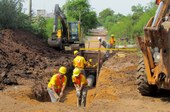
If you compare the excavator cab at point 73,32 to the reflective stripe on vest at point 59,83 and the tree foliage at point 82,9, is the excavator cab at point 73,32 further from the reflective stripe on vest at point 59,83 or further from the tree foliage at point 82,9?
the tree foliage at point 82,9

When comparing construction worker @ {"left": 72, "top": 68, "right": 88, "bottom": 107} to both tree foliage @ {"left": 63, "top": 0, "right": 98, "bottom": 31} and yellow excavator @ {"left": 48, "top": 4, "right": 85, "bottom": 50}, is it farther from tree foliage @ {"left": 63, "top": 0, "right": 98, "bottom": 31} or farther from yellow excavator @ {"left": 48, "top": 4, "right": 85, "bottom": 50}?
tree foliage @ {"left": 63, "top": 0, "right": 98, "bottom": 31}

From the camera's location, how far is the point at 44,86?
14.4 metres

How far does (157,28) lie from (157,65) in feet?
5.00

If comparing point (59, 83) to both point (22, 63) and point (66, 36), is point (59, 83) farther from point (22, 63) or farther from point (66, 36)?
point (66, 36)

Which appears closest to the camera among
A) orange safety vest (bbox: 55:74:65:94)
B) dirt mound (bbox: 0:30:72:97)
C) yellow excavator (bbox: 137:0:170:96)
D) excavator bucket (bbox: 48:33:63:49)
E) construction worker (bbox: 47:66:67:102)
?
yellow excavator (bbox: 137:0:170:96)

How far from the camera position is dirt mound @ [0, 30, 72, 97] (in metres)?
14.1

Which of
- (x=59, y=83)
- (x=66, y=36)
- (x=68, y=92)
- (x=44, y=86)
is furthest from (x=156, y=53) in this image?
(x=66, y=36)

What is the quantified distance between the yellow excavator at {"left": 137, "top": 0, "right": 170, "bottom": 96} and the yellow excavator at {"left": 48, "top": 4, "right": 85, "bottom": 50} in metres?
13.0

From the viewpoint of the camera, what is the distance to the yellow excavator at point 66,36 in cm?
2378

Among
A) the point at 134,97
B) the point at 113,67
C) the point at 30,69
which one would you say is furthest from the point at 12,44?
the point at 134,97

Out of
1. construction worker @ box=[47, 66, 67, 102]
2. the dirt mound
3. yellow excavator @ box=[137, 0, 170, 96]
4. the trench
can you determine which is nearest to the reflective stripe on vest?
construction worker @ box=[47, 66, 67, 102]

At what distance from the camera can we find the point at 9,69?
50.8 ft

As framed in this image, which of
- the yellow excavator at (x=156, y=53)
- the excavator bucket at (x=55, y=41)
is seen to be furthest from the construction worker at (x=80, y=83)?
the excavator bucket at (x=55, y=41)

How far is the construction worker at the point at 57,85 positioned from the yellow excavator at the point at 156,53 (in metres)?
2.40
